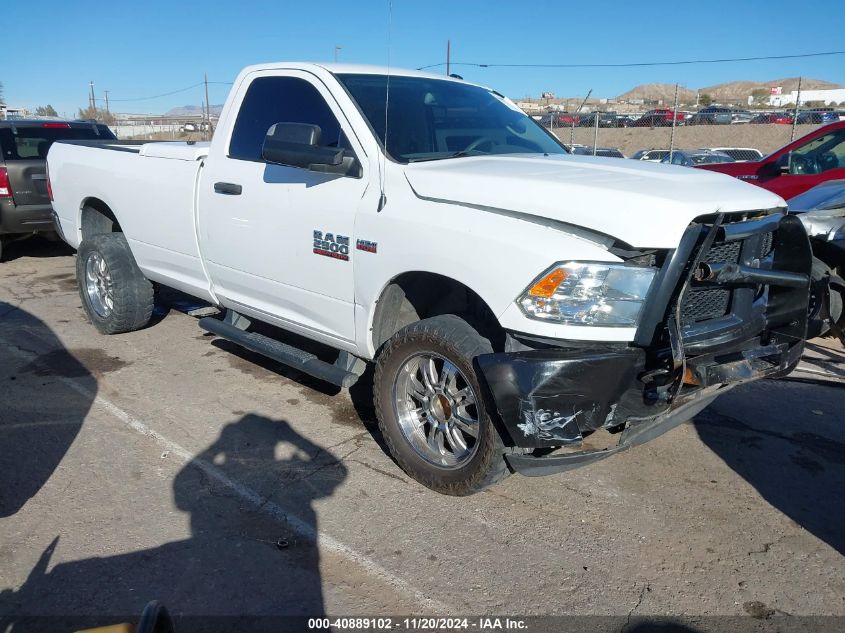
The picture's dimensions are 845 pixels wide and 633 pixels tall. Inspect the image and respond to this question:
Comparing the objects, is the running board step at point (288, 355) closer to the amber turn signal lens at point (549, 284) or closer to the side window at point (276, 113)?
the side window at point (276, 113)

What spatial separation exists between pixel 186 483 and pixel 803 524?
3.14m

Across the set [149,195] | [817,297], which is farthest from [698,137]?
[149,195]

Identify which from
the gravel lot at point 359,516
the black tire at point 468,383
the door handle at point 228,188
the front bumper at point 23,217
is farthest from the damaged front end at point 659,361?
the front bumper at point 23,217

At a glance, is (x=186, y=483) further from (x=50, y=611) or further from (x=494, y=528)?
(x=494, y=528)

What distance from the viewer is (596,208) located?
→ 3.04m

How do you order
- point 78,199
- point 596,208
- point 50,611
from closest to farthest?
point 50,611
point 596,208
point 78,199

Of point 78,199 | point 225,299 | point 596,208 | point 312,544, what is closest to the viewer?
point 596,208

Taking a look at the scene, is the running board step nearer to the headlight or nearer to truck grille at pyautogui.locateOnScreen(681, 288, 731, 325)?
the headlight

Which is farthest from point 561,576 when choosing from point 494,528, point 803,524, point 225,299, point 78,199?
point 78,199

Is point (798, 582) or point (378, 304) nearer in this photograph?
point (798, 582)

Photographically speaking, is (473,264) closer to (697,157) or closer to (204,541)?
(204,541)

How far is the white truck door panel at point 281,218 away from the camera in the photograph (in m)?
4.03

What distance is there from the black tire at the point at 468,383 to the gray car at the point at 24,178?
743 centimetres

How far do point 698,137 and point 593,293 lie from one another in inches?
1309
